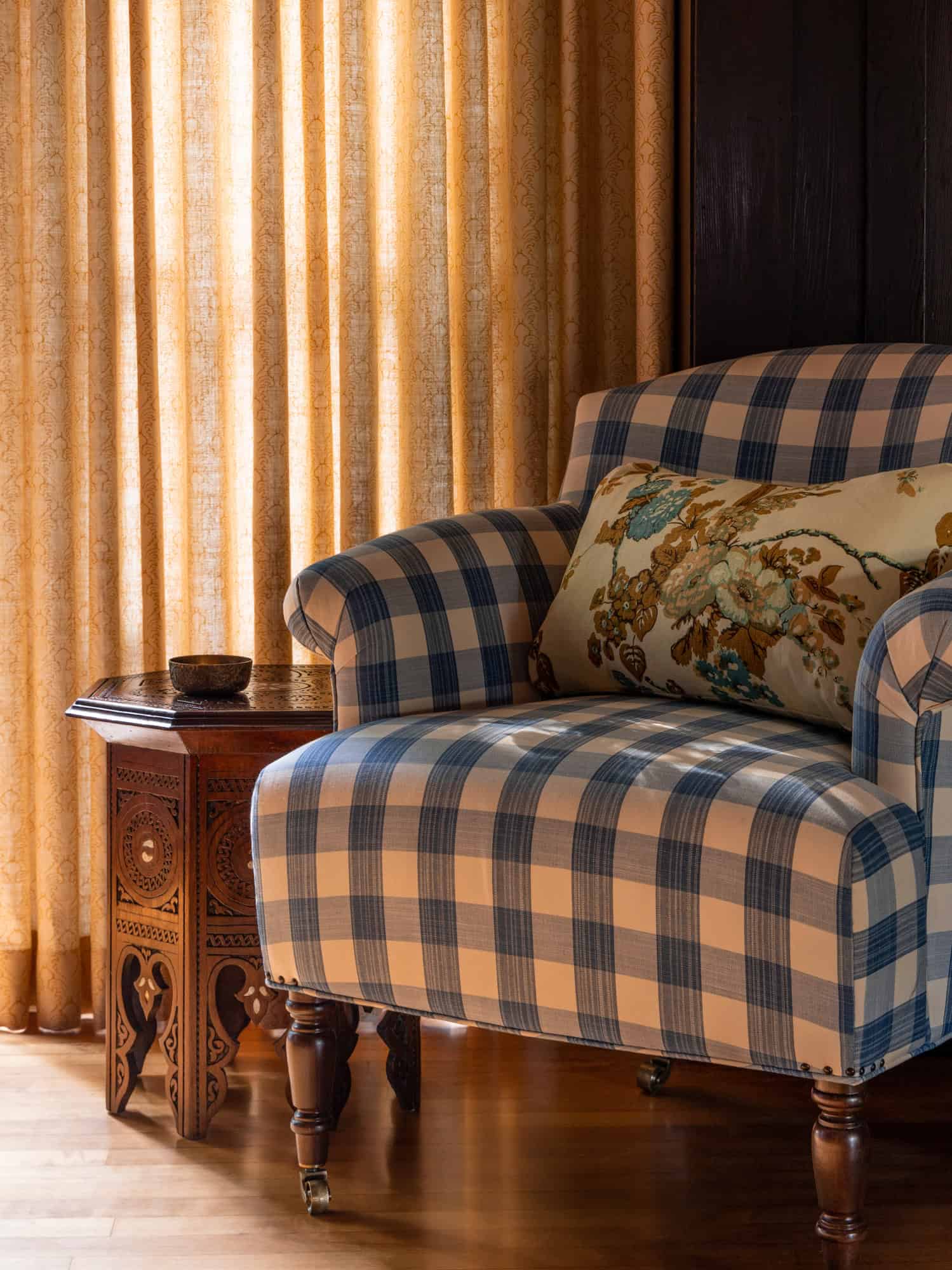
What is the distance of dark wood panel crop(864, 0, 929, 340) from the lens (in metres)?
1.98

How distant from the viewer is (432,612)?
5.06 ft

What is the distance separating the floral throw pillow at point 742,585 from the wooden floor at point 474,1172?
571 mm

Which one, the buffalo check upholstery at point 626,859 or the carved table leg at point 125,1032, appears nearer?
the buffalo check upholstery at point 626,859

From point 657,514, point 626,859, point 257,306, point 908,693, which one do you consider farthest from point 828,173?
point 626,859

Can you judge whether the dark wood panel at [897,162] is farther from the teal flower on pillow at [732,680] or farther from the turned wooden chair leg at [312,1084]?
the turned wooden chair leg at [312,1084]

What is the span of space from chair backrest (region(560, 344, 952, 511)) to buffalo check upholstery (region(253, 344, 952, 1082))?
44cm

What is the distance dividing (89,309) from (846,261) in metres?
1.20

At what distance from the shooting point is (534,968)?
1.19 meters

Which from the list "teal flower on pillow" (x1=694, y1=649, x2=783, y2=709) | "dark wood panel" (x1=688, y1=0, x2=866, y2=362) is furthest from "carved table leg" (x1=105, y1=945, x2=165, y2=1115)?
"dark wood panel" (x1=688, y1=0, x2=866, y2=362)

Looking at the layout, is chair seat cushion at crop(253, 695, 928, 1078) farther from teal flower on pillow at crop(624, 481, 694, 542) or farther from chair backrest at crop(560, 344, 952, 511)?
chair backrest at crop(560, 344, 952, 511)

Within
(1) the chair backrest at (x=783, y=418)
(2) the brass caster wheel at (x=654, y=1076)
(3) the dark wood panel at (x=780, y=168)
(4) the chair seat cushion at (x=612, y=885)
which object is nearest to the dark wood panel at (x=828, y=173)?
(3) the dark wood panel at (x=780, y=168)

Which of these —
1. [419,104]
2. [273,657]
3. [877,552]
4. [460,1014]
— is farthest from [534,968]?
[419,104]

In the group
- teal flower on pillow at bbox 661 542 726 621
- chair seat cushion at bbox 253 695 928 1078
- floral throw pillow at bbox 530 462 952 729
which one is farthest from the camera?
teal flower on pillow at bbox 661 542 726 621

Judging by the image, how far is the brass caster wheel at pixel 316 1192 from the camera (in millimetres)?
1426
